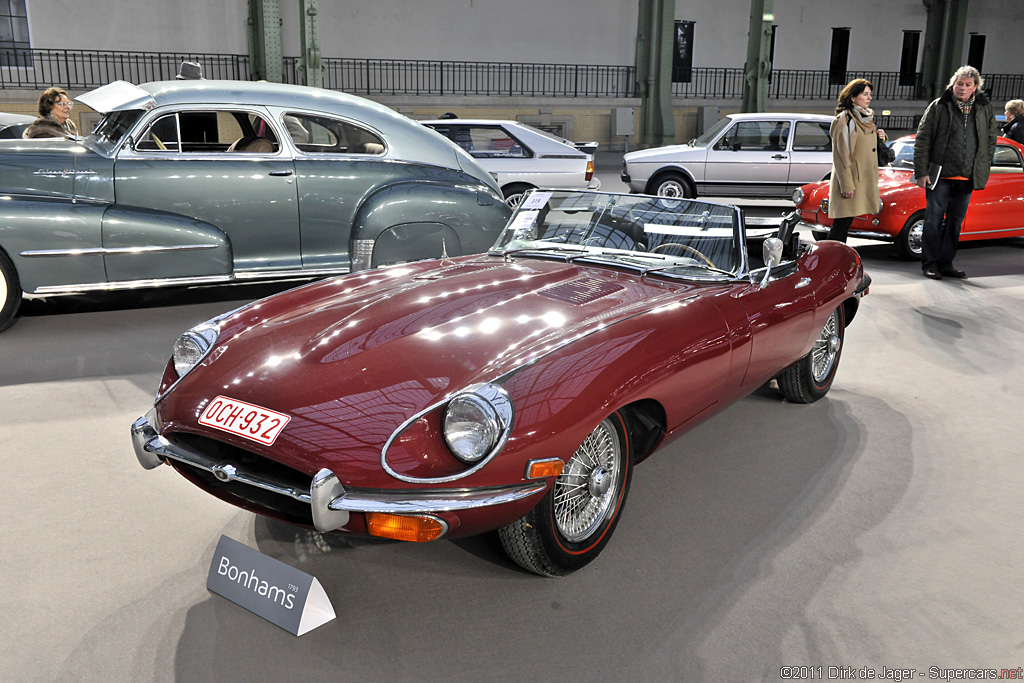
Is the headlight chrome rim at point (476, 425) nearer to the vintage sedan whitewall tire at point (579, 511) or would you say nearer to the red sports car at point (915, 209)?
the vintage sedan whitewall tire at point (579, 511)

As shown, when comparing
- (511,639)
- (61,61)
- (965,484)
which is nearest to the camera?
(511,639)

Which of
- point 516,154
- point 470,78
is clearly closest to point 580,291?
point 516,154

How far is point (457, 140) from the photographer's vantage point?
10.7m

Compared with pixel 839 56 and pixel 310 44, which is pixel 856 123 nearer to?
pixel 310 44

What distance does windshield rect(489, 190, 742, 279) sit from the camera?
12.2ft

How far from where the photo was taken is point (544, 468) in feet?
8.33

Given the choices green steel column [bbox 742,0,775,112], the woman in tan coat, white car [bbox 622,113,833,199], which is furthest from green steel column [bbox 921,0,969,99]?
the woman in tan coat

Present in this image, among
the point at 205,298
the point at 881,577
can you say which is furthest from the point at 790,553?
the point at 205,298

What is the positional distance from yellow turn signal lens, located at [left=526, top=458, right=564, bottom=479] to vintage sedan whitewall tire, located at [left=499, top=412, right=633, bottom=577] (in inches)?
2.8

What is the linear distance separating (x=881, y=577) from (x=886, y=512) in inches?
21.9

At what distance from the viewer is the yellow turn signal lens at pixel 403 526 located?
242 centimetres

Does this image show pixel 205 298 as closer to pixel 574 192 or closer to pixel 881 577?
pixel 574 192

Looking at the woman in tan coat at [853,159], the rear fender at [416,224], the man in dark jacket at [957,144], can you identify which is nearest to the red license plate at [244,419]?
the rear fender at [416,224]

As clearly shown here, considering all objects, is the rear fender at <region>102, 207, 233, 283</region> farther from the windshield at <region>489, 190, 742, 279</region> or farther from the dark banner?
the dark banner
